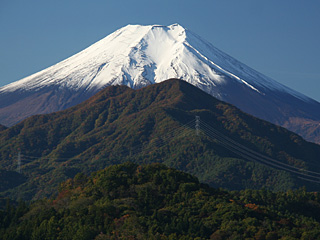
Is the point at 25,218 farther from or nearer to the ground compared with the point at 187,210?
nearer to the ground

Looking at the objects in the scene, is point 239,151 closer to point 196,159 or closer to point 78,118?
point 196,159

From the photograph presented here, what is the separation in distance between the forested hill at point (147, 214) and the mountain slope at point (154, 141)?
136 feet

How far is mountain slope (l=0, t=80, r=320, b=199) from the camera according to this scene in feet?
454

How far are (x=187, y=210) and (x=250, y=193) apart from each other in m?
24.2

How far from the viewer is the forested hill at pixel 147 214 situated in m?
70.9

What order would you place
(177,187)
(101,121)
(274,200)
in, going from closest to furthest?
(177,187) < (274,200) < (101,121)

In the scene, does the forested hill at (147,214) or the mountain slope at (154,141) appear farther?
the mountain slope at (154,141)

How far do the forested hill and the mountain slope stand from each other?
4139cm

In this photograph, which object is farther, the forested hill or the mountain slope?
the mountain slope

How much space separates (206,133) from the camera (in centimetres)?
15888

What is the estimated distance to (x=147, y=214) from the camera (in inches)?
3132

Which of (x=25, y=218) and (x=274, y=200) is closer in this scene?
(x=25, y=218)

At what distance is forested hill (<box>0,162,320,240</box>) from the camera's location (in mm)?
70875

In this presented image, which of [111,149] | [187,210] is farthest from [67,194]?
[111,149]
